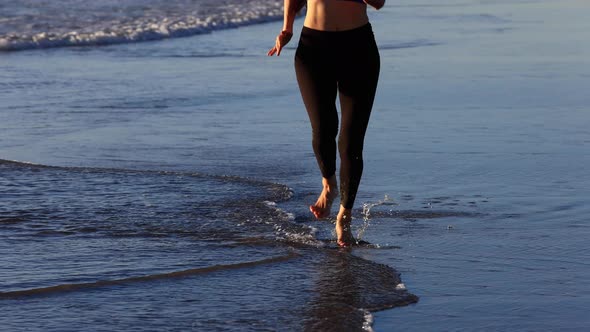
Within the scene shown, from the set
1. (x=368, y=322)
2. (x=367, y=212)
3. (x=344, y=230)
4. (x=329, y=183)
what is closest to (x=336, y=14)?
(x=329, y=183)

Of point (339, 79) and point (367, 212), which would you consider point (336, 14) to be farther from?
point (367, 212)

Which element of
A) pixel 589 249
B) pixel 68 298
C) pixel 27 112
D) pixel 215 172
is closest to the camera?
pixel 68 298

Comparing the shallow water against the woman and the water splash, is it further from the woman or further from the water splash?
the woman

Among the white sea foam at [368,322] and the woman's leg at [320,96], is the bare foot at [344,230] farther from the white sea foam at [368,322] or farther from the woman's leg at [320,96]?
the white sea foam at [368,322]

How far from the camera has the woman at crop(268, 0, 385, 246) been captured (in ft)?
18.1

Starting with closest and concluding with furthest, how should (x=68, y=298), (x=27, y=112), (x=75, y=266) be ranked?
(x=68, y=298), (x=75, y=266), (x=27, y=112)

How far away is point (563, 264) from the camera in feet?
17.5

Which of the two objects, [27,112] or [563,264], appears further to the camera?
[27,112]

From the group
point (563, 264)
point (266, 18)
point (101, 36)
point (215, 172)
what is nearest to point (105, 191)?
point (215, 172)

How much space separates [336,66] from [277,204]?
1.33 metres

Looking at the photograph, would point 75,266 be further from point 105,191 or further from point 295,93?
point 295,93

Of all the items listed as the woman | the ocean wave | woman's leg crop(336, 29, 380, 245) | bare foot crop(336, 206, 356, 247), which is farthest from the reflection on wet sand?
the ocean wave

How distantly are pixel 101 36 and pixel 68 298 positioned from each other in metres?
13.3

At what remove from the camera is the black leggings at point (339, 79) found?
5.54 meters
